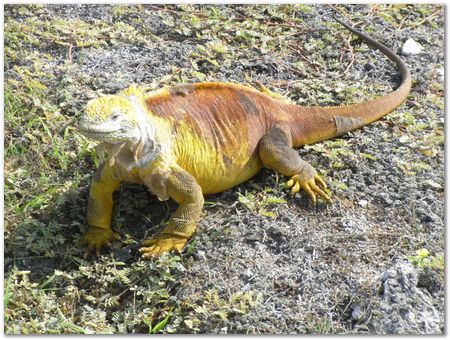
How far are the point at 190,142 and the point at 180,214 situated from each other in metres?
0.46

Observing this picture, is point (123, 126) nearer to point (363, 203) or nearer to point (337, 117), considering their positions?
point (363, 203)

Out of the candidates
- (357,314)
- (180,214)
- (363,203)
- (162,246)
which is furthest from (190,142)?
(357,314)

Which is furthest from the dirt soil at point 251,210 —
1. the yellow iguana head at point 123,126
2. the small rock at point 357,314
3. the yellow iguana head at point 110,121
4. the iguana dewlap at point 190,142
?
the yellow iguana head at point 110,121

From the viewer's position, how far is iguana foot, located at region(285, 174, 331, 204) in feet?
15.7

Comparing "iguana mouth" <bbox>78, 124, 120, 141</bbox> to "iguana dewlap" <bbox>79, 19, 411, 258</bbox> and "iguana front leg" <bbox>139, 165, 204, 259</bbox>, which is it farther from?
"iguana front leg" <bbox>139, 165, 204, 259</bbox>

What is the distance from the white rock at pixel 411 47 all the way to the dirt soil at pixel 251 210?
0.19ft

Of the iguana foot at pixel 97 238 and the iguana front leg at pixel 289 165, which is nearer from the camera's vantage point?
the iguana foot at pixel 97 238

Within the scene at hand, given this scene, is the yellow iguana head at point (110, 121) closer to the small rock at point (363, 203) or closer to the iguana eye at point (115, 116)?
the iguana eye at point (115, 116)

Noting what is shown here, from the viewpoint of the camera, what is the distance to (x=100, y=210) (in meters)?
4.61

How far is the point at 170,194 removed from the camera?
177 inches

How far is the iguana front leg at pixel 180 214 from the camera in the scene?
442 cm

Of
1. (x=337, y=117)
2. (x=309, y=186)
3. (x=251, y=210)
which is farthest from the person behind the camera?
(x=337, y=117)

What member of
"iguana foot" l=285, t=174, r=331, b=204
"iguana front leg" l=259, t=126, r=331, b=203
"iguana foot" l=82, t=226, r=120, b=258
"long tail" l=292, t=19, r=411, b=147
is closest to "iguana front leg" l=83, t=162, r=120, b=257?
"iguana foot" l=82, t=226, r=120, b=258

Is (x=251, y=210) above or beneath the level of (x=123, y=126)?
beneath
